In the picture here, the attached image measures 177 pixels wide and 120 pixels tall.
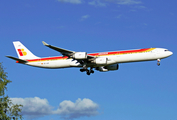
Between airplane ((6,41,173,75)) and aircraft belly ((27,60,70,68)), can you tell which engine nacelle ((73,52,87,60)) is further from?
aircraft belly ((27,60,70,68))

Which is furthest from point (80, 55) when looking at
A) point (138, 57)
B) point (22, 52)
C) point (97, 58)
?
point (22, 52)

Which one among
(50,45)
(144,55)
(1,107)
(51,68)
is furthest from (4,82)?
(144,55)

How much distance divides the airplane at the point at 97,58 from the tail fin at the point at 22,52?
292cm

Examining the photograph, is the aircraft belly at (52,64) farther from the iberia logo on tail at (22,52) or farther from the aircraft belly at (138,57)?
the aircraft belly at (138,57)

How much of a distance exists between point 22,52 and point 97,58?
21267 millimetres

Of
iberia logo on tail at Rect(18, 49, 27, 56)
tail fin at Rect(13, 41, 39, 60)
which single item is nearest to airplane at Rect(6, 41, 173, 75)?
tail fin at Rect(13, 41, 39, 60)

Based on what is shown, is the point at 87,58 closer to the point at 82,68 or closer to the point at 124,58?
the point at 82,68

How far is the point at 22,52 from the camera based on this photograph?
66688mm

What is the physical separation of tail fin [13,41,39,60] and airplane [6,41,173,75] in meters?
2.92

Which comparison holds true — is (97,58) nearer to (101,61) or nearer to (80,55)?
(101,61)

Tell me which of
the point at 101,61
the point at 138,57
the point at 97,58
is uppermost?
the point at 97,58

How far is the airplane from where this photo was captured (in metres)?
53.0

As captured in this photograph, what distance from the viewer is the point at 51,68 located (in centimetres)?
6050

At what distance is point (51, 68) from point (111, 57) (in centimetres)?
1438
